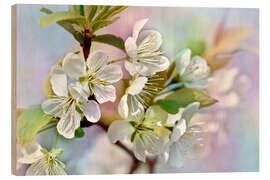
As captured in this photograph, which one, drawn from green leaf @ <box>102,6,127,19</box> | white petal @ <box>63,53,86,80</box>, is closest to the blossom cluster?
white petal @ <box>63,53,86,80</box>

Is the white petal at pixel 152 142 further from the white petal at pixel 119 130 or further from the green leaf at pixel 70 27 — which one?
the green leaf at pixel 70 27

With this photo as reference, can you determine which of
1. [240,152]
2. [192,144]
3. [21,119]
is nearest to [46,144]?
[21,119]

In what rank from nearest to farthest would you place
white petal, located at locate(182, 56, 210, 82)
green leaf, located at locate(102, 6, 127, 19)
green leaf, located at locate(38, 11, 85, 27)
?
green leaf, located at locate(38, 11, 85, 27), green leaf, located at locate(102, 6, 127, 19), white petal, located at locate(182, 56, 210, 82)

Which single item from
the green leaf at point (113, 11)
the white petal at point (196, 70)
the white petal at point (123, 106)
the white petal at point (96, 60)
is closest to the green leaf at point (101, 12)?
the green leaf at point (113, 11)

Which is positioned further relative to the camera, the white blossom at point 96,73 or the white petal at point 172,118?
the white petal at point 172,118

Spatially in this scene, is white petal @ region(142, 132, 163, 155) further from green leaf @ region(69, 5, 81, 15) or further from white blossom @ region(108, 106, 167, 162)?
green leaf @ region(69, 5, 81, 15)
